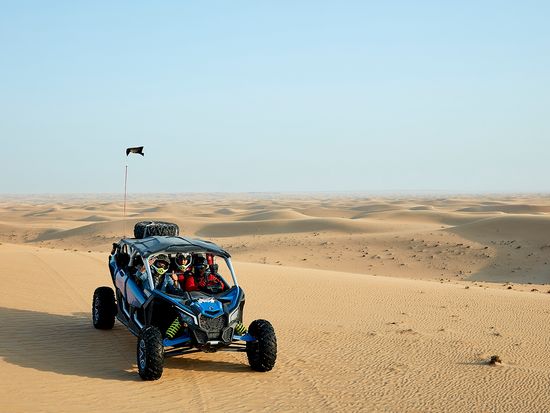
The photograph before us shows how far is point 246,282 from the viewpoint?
674 inches

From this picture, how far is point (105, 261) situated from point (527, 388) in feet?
48.7

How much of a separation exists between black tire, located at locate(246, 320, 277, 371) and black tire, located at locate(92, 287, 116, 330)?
331 cm

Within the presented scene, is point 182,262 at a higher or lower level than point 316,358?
higher

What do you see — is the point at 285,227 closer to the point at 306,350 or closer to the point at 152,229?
the point at 152,229

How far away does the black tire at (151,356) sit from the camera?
7.80 meters

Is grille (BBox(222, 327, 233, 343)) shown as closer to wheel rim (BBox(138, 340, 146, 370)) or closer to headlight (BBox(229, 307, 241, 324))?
headlight (BBox(229, 307, 241, 324))

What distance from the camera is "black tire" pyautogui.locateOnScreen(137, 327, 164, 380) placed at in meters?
7.80

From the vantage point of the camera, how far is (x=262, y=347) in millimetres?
8398

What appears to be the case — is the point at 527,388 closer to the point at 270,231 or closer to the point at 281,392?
the point at 281,392

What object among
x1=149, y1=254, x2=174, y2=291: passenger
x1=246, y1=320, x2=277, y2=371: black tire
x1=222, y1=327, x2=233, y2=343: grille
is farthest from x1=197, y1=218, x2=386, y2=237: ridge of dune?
x1=222, y1=327, x2=233, y2=343: grille

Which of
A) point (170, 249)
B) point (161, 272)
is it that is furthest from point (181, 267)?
point (170, 249)

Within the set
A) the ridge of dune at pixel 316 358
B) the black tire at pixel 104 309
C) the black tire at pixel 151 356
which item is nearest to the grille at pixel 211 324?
the black tire at pixel 151 356

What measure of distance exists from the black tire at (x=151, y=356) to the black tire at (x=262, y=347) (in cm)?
129

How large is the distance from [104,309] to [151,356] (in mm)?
3252
